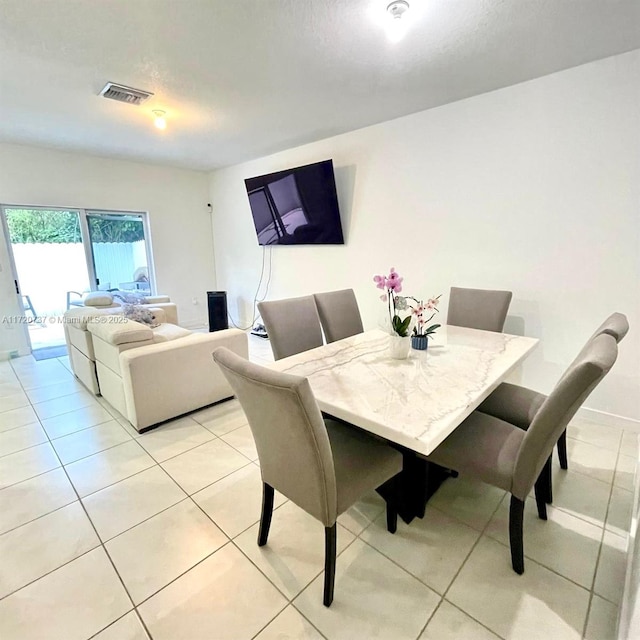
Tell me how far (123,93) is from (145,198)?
2673 mm

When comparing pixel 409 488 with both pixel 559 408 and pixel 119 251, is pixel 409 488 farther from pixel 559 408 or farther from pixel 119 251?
pixel 119 251

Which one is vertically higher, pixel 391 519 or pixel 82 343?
pixel 82 343

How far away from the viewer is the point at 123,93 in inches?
104

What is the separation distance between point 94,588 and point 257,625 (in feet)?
2.32

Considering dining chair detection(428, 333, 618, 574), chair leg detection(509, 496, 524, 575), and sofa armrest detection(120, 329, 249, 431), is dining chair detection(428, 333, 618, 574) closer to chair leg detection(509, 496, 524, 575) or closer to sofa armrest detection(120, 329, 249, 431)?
chair leg detection(509, 496, 524, 575)

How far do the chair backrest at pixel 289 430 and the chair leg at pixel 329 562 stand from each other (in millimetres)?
47

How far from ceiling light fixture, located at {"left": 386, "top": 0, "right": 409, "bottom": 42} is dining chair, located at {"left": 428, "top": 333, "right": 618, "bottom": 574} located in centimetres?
179

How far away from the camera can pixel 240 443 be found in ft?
7.95

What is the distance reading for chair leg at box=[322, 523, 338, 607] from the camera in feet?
4.21

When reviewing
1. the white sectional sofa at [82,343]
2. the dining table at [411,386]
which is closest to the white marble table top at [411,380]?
the dining table at [411,386]

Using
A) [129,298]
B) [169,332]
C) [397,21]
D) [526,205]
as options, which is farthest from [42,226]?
A: [526,205]

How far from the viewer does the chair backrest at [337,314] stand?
103 inches

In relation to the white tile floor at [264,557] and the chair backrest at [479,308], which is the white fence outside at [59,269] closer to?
the white tile floor at [264,557]

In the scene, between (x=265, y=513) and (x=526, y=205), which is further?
(x=526, y=205)
